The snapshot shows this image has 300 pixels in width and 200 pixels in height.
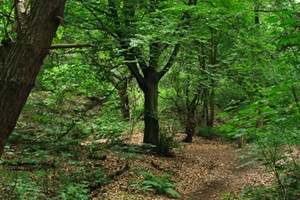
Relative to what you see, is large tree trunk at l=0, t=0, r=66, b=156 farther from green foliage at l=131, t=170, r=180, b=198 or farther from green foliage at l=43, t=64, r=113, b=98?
green foliage at l=43, t=64, r=113, b=98

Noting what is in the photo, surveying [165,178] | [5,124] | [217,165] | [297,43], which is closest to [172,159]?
[217,165]

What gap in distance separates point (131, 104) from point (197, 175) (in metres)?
3.75

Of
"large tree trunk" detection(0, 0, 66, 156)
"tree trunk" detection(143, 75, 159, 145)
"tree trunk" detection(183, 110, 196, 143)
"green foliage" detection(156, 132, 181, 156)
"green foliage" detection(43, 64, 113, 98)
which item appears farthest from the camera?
"tree trunk" detection(183, 110, 196, 143)

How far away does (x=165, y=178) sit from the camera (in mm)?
8336

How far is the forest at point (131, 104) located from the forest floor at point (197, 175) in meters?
0.06

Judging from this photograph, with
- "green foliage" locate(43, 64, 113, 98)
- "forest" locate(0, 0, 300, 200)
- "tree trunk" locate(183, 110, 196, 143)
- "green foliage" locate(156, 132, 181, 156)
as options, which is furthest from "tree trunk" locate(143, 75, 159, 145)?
"tree trunk" locate(183, 110, 196, 143)

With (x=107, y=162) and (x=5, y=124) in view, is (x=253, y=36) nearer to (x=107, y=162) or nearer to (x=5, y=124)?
(x=107, y=162)

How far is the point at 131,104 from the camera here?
11461 mm

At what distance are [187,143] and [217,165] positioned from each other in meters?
4.39

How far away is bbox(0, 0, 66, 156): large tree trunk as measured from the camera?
2652mm

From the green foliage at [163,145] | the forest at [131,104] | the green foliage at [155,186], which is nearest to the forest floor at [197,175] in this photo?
the forest at [131,104]

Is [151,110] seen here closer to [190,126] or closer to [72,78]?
[72,78]

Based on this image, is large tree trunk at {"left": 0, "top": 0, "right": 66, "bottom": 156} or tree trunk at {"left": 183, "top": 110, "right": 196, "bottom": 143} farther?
tree trunk at {"left": 183, "top": 110, "right": 196, "bottom": 143}

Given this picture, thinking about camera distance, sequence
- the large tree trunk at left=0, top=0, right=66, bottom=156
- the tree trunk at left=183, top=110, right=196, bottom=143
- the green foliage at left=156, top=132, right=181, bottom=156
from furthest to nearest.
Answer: the tree trunk at left=183, top=110, right=196, bottom=143 → the green foliage at left=156, top=132, right=181, bottom=156 → the large tree trunk at left=0, top=0, right=66, bottom=156
